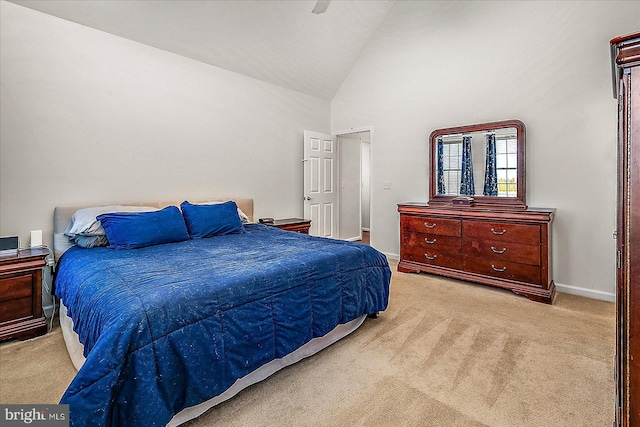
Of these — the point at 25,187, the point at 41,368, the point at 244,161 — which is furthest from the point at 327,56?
the point at 41,368

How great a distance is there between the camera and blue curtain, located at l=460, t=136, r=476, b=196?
4.00 meters

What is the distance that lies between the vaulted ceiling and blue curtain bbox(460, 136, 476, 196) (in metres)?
2.20

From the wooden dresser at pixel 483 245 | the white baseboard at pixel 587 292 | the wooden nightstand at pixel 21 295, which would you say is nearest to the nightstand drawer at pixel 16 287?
the wooden nightstand at pixel 21 295

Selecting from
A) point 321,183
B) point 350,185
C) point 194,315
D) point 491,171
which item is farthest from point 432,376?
point 350,185

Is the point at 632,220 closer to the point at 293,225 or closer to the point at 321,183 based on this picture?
the point at 293,225

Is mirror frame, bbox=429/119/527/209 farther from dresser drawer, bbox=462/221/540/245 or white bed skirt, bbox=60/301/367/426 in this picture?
white bed skirt, bbox=60/301/367/426

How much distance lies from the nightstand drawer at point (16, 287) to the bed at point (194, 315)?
28 cm

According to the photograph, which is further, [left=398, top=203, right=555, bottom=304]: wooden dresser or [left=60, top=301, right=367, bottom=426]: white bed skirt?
[left=398, top=203, right=555, bottom=304]: wooden dresser

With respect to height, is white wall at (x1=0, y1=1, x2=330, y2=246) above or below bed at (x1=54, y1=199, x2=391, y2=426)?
above

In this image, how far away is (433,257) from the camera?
158 inches

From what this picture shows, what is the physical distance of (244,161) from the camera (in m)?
4.52

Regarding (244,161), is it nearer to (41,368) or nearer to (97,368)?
(41,368)

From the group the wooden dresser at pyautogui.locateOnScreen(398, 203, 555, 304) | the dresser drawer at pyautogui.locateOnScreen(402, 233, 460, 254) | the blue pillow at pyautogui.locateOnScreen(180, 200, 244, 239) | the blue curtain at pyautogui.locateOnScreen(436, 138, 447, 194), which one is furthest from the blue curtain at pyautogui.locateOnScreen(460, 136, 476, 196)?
the blue pillow at pyautogui.locateOnScreen(180, 200, 244, 239)

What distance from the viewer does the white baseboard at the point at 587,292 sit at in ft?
10.7
